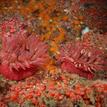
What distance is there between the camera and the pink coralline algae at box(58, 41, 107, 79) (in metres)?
4.27

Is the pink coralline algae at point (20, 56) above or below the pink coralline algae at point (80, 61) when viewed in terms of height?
above

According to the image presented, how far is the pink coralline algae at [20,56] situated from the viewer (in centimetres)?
402

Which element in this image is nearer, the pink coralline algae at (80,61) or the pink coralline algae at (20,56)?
the pink coralline algae at (20,56)

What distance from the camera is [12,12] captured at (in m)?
5.23

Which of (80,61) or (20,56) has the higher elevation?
(20,56)

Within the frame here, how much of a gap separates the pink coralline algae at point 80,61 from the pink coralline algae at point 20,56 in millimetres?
285

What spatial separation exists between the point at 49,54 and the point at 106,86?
1040mm

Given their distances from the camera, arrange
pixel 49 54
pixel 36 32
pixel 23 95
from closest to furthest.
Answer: pixel 23 95, pixel 49 54, pixel 36 32

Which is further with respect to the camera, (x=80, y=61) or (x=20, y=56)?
(x=80, y=61)

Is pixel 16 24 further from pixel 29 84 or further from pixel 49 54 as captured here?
pixel 29 84

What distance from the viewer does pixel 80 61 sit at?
428 cm

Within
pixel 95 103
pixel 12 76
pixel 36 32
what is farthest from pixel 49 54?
pixel 95 103

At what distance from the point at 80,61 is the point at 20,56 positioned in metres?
0.82

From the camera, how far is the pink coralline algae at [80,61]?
4270 millimetres
